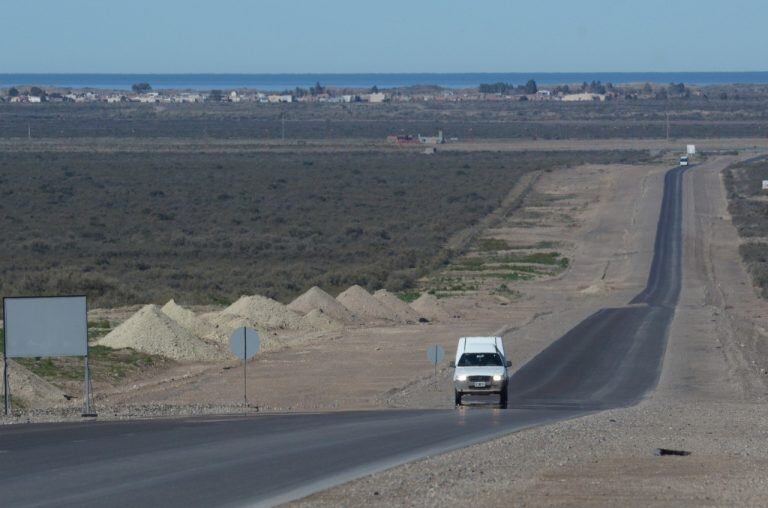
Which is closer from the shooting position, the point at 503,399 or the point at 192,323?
the point at 503,399

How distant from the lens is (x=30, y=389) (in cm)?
3105

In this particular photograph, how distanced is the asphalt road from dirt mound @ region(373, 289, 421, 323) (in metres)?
16.5

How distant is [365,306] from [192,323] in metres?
10.0

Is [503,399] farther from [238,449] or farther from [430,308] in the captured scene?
[430,308]

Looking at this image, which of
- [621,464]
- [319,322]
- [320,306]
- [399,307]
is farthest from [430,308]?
[621,464]

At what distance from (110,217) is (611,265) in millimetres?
35930

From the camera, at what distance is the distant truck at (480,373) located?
94.6 feet

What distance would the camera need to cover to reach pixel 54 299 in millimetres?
26125

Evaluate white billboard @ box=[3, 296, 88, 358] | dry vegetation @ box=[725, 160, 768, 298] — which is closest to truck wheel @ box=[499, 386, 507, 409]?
white billboard @ box=[3, 296, 88, 358]

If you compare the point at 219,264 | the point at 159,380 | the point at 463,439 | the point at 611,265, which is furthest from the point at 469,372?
the point at 611,265

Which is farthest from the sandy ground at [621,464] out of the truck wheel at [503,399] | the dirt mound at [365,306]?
the dirt mound at [365,306]

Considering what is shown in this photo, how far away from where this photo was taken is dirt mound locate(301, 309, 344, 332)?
46.3m

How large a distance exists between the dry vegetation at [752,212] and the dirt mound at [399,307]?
18.3 m

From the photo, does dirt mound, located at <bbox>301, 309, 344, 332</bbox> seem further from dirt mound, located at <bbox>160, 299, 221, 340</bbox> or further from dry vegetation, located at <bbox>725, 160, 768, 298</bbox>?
dry vegetation, located at <bbox>725, 160, 768, 298</bbox>
